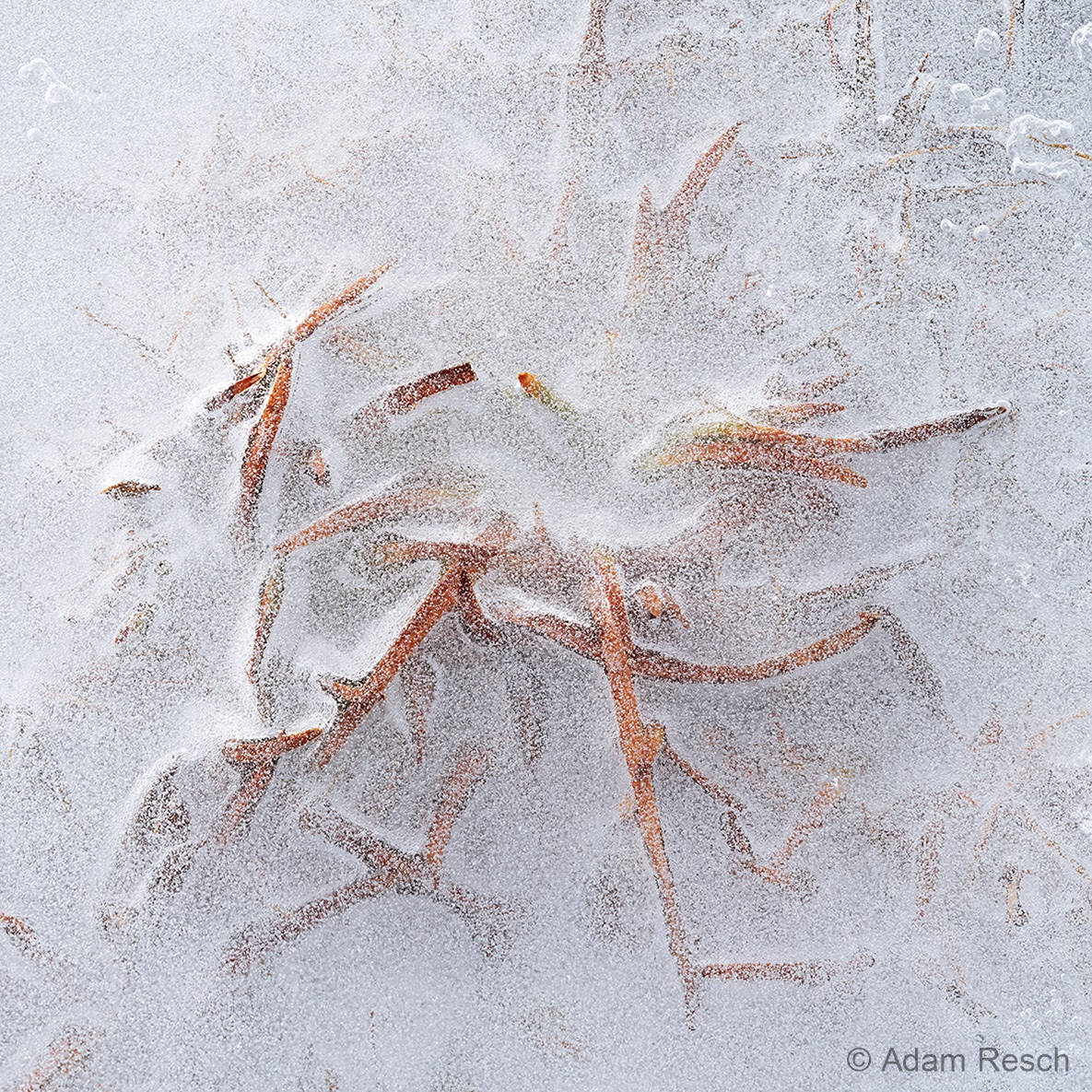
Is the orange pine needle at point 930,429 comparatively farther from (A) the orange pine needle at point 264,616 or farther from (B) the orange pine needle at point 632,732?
(A) the orange pine needle at point 264,616

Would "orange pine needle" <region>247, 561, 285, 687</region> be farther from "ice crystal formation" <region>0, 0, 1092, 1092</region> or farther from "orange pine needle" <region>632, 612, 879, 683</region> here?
"orange pine needle" <region>632, 612, 879, 683</region>

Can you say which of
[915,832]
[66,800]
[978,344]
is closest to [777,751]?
[915,832]

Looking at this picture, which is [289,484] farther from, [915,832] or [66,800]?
[915,832]

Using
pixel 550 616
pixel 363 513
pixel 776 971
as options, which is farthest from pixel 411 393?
pixel 776 971

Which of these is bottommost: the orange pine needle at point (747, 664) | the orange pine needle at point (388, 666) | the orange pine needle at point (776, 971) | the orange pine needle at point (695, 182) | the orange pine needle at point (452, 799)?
the orange pine needle at point (776, 971)

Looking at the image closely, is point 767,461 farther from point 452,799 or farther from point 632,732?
point 452,799

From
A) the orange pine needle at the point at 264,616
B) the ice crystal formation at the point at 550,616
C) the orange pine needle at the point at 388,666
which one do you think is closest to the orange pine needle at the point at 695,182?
the ice crystal formation at the point at 550,616

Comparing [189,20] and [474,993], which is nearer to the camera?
[474,993]

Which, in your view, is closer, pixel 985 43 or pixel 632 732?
pixel 632 732

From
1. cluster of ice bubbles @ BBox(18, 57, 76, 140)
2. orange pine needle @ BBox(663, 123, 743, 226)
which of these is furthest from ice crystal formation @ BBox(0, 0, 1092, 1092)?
cluster of ice bubbles @ BBox(18, 57, 76, 140)
